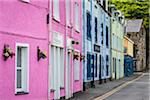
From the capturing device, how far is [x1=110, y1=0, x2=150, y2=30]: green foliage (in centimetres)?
8369

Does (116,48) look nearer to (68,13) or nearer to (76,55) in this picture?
(76,55)

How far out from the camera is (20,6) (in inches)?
588

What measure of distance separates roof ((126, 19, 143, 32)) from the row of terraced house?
50764mm

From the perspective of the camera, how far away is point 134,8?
84.1 metres

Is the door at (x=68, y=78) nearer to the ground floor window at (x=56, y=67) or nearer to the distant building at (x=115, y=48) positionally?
the ground floor window at (x=56, y=67)

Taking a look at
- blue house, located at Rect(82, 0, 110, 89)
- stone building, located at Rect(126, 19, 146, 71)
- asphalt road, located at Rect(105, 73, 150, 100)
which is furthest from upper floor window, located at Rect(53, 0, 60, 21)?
stone building, located at Rect(126, 19, 146, 71)

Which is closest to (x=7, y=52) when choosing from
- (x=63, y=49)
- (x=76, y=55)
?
(x=63, y=49)

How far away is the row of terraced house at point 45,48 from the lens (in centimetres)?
1406

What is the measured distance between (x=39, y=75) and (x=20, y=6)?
10.3 feet

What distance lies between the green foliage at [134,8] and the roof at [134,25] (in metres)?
1.72

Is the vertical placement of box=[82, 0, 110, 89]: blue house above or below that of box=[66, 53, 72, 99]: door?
above

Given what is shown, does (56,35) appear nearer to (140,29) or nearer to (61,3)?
(61,3)

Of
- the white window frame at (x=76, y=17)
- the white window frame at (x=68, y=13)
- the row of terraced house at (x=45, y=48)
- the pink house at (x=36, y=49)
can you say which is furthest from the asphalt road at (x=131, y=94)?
the white window frame at (x=76, y=17)

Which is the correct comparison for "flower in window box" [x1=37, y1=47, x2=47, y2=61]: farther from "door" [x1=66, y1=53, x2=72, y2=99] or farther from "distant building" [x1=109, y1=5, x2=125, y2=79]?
"distant building" [x1=109, y1=5, x2=125, y2=79]
